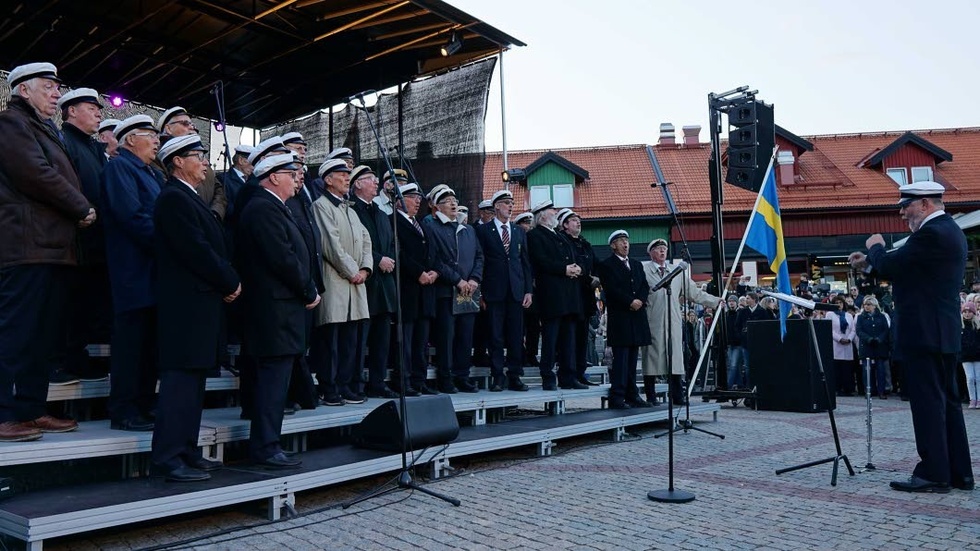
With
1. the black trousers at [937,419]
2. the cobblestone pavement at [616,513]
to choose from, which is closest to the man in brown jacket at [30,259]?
the cobblestone pavement at [616,513]

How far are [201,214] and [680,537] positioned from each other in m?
3.46

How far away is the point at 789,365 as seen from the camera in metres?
11.3

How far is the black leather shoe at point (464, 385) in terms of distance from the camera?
8.16m

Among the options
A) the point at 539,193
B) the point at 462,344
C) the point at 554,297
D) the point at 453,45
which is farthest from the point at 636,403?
the point at 539,193

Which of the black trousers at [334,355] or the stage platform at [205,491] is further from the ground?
the black trousers at [334,355]

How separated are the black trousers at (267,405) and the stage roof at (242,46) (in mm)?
6255

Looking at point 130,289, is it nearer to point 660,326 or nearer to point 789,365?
point 660,326

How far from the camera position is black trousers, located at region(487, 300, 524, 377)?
8.38m

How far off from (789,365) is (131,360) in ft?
30.6

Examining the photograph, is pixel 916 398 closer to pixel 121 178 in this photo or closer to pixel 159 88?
pixel 121 178

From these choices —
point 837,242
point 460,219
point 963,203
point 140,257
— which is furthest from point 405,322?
point 963,203

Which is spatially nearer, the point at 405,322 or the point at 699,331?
the point at 405,322

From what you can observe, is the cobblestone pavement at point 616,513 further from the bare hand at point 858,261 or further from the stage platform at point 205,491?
the bare hand at point 858,261

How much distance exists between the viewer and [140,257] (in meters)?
4.97
